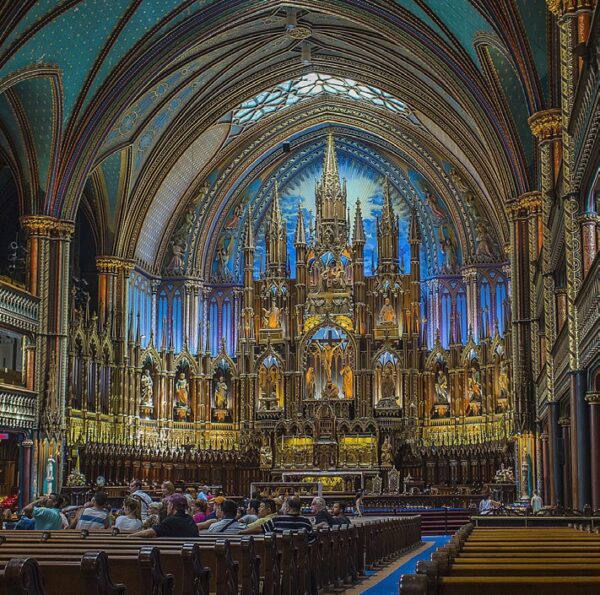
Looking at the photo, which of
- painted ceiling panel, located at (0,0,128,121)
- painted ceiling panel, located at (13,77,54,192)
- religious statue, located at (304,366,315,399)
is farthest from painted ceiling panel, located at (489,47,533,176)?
painted ceiling panel, located at (13,77,54,192)

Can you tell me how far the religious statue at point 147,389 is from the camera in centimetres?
3900

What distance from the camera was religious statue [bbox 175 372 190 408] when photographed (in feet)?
133

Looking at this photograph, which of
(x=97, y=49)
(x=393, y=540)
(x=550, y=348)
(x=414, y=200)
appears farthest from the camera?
(x=414, y=200)

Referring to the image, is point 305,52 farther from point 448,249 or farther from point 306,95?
point 448,249

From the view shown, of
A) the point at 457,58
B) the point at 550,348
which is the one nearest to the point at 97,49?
the point at 457,58

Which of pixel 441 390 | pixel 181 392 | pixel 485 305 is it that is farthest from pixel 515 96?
pixel 181 392

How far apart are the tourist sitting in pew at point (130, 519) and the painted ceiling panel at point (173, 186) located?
28.2 meters

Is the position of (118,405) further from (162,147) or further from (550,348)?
(550,348)

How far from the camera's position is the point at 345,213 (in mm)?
41750

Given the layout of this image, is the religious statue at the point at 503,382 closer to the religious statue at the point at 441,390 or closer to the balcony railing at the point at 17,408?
the religious statue at the point at 441,390

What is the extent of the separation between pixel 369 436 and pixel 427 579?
114 feet

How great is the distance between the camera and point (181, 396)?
1601 inches

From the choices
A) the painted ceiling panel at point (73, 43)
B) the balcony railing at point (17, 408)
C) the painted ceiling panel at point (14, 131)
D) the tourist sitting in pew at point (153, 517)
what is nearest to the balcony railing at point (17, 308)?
the balcony railing at point (17, 408)

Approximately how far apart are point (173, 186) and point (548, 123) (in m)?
19.2
